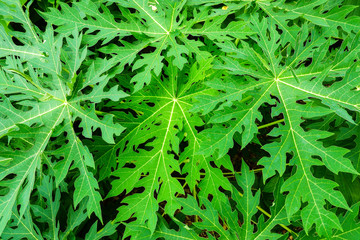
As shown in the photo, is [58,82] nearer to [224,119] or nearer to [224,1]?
[224,119]

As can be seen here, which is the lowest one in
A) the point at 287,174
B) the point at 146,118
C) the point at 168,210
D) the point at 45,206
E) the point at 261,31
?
the point at 45,206

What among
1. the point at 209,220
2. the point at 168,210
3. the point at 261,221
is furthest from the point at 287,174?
the point at 168,210

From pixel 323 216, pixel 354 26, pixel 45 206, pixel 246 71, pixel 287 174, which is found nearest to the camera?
pixel 323 216

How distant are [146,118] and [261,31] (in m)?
0.71

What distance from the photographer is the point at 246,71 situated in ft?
4.73

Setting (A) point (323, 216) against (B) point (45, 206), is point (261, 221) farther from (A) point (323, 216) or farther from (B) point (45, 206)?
(B) point (45, 206)

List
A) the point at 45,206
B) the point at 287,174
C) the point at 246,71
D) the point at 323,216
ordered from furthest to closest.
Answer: the point at 287,174
the point at 45,206
the point at 246,71
the point at 323,216

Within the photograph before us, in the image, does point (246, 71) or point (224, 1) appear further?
point (224, 1)

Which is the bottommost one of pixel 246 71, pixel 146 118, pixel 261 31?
pixel 146 118

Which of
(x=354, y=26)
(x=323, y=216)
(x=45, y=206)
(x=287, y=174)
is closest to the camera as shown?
(x=323, y=216)

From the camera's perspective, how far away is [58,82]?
1.49 meters

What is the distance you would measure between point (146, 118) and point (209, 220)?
1.97 feet

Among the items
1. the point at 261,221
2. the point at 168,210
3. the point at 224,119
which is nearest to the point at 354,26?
the point at 224,119

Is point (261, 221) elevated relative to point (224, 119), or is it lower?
lower
